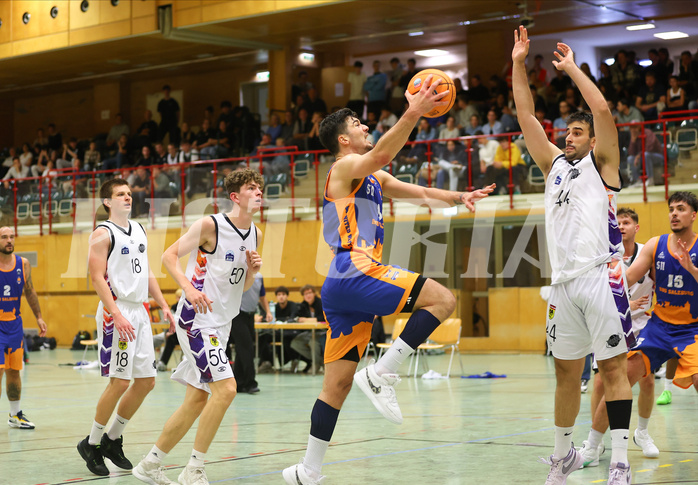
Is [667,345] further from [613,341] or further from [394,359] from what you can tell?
[394,359]

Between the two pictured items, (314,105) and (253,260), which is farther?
(314,105)

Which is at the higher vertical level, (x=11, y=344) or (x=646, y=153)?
(x=646, y=153)

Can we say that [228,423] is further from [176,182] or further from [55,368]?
[176,182]

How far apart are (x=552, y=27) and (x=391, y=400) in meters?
20.1

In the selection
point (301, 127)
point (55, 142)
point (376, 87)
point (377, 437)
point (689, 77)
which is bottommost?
point (377, 437)

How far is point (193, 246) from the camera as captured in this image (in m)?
5.96

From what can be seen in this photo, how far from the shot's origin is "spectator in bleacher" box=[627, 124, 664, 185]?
15586 mm

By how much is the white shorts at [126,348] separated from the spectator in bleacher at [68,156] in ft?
67.5

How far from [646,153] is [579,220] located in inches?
441

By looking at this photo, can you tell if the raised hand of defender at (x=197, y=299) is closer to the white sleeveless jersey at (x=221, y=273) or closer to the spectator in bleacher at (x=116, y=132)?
the white sleeveless jersey at (x=221, y=273)

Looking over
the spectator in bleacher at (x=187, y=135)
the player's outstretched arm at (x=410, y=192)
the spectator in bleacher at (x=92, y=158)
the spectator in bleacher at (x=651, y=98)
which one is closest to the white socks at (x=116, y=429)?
the player's outstretched arm at (x=410, y=192)

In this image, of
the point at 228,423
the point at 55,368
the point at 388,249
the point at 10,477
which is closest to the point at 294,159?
the point at 388,249

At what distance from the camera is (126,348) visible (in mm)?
6742

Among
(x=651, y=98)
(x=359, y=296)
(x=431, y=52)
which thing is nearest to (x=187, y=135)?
(x=431, y=52)
